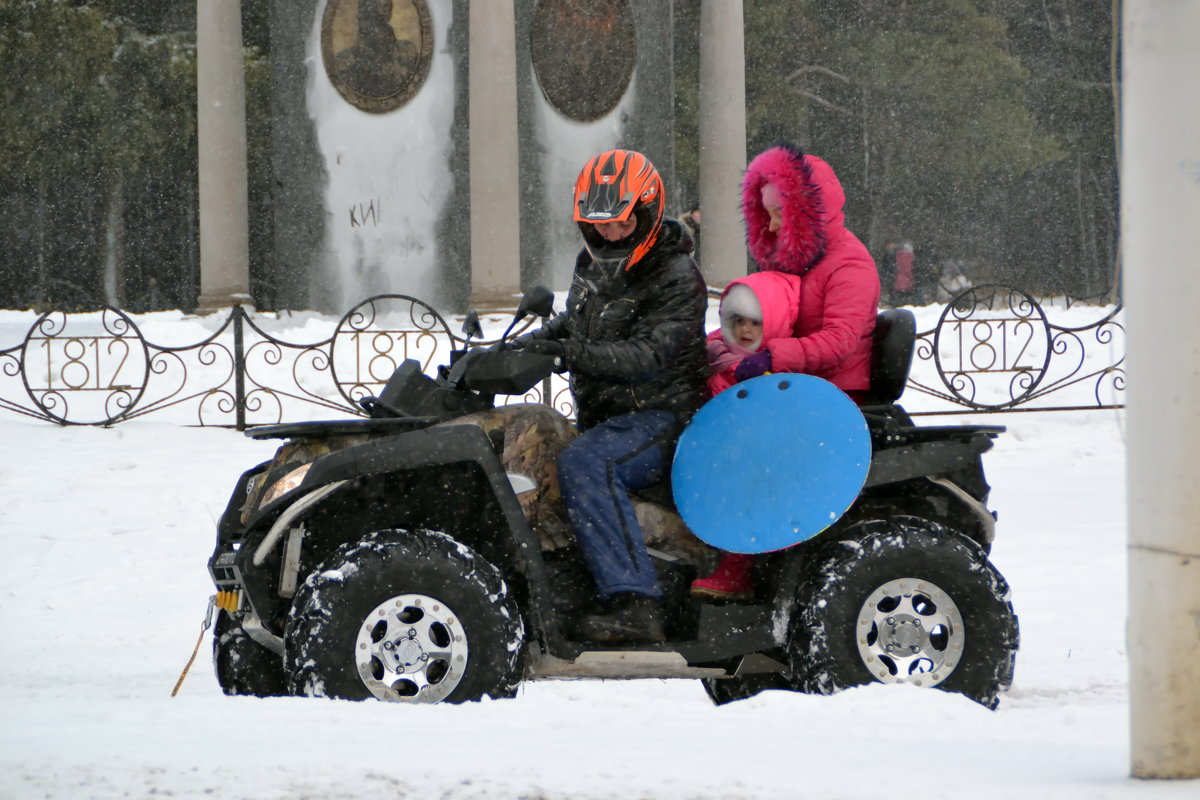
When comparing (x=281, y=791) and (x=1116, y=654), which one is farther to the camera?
(x=1116, y=654)

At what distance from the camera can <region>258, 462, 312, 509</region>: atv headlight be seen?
4215 mm

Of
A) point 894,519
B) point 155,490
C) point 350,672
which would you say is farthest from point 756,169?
point 155,490

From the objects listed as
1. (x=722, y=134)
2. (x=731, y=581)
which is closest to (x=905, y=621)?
(x=731, y=581)

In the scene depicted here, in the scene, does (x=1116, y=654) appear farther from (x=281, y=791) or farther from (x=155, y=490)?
(x=155, y=490)

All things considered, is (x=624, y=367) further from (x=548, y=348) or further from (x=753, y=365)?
(x=753, y=365)

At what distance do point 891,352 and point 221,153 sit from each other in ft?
49.9

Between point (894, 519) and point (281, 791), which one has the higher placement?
point (894, 519)

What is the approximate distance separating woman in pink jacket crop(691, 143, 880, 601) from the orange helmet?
496 millimetres

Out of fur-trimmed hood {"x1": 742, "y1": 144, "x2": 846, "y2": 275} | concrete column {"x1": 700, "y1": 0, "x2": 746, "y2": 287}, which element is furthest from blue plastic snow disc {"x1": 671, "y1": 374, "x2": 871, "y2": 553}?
concrete column {"x1": 700, "y1": 0, "x2": 746, "y2": 287}

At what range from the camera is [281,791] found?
117 inches

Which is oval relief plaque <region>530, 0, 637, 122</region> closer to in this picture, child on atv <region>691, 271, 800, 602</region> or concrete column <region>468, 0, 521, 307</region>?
concrete column <region>468, 0, 521, 307</region>

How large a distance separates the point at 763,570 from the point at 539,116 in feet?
48.9

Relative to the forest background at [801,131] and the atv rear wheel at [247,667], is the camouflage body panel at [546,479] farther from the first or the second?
the forest background at [801,131]

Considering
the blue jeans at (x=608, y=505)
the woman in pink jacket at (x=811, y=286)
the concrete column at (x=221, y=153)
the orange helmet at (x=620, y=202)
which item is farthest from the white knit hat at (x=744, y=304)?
the concrete column at (x=221, y=153)
